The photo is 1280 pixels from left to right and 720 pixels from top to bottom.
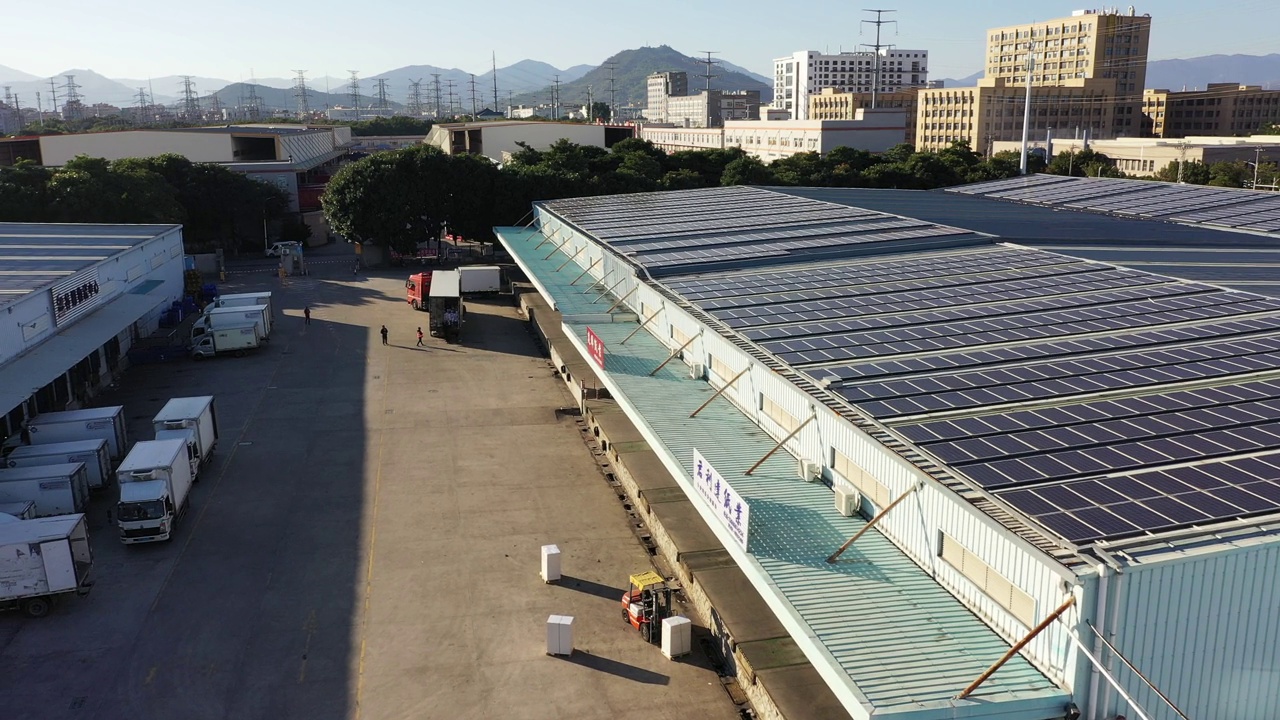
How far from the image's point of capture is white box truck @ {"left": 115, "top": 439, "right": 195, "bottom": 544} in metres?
25.3

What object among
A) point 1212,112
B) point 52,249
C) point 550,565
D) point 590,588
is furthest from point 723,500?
point 1212,112

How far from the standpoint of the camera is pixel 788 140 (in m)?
136

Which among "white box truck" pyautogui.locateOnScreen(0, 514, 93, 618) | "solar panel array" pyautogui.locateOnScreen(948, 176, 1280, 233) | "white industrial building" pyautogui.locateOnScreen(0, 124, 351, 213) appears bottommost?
"white box truck" pyautogui.locateOnScreen(0, 514, 93, 618)

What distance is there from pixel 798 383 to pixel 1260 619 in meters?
10.3

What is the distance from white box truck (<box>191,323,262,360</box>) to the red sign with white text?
22.3 meters

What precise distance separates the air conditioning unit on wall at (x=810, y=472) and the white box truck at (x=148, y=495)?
1754cm

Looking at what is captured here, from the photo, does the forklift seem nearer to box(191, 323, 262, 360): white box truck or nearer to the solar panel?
the solar panel

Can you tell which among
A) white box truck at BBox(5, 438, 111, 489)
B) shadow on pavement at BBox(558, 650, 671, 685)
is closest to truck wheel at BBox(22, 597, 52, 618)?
white box truck at BBox(5, 438, 111, 489)

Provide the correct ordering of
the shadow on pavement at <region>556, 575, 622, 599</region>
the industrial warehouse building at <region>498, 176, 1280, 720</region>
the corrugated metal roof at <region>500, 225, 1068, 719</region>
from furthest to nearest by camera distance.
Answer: the shadow on pavement at <region>556, 575, 622, 599</region> < the industrial warehouse building at <region>498, 176, 1280, 720</region> < the corrugated metal roof at <region>500, 225, 1068, 719</region>

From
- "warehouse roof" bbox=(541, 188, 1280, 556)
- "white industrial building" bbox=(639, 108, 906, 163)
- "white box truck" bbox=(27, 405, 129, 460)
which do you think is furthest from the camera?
"white industrial building" bbox=(639, 108, 906, 163)

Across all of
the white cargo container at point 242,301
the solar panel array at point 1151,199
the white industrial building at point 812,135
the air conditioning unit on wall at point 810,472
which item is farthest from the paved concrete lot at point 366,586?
the white industrial building at point 812,135

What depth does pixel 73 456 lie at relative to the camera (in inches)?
1125

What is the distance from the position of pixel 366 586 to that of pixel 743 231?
24.9 metres

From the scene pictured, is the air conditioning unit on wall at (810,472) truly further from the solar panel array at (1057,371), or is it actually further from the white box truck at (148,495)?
the white box truck at (148,495)
